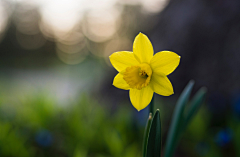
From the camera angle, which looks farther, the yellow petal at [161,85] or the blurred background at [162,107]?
the blurred background at [162,107]

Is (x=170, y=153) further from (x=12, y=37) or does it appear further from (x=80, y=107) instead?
(x=12, y=37)

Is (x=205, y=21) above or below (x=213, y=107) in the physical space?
above

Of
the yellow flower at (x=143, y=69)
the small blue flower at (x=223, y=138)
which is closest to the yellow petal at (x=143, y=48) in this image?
the yellow flower at (x=143, y=69)

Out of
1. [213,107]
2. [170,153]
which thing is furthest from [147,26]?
[170,153]

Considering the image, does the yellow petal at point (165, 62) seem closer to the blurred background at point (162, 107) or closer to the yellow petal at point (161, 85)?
the yellow petal at point (161, 85)

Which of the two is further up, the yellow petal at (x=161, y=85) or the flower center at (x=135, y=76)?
the flower center at (x=135, y=76)

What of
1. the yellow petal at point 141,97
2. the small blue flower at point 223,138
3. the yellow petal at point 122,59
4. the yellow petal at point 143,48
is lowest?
the small blue flower at point 223,138
